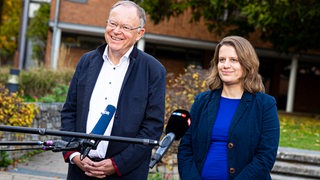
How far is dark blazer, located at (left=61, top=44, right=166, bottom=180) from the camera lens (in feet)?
12.1

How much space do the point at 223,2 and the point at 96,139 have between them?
15.3 m

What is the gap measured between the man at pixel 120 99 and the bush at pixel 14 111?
459 centimetres

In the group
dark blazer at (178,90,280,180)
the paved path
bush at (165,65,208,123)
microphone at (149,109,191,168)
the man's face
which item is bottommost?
the paved path

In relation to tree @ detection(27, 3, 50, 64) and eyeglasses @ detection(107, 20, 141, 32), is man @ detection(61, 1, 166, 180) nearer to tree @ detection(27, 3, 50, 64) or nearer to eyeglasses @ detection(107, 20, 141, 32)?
eyeglasses @ detection(107, 20, 141, 32)

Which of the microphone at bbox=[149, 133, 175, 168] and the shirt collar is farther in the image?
the shirt collar

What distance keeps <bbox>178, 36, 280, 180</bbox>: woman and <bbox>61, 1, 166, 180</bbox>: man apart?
11.6 inches

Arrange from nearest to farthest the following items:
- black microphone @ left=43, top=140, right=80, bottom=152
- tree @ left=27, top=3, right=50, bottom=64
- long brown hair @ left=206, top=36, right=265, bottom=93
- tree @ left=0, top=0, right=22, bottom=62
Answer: black microphone @ left=43, top=140, right=80, bottom=152, long brown hair @ left=206, top=36, right=265, bottom=93, tree @ left=27, top=3, right=50, bottom=64, tree @ left=0, top=0, right=22, bottom=62

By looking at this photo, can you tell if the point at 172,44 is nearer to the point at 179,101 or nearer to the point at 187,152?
the point at 179,101

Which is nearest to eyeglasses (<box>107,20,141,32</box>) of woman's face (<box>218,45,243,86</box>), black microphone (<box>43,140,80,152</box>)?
woman's face (<box>218,45,243,86</box>)

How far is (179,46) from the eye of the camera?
2947cm

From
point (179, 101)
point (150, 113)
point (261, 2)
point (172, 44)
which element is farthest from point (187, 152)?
point (172, 44)

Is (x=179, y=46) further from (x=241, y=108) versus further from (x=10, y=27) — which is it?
(x=241, y=108)

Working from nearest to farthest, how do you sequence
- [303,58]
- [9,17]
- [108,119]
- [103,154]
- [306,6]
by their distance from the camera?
[108,119]
[103,154]
[306,6]
[303,58]
[9,17]

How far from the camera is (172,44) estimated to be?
29.0 metres
